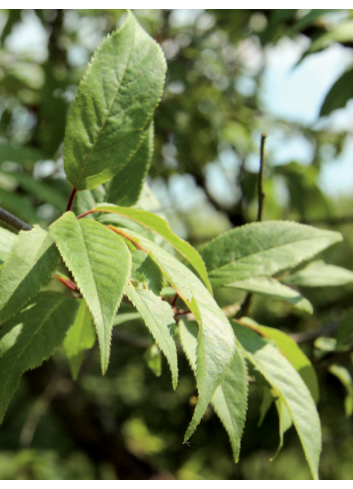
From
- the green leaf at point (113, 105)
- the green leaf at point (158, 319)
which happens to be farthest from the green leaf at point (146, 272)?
the green leaf at point (113, 105)

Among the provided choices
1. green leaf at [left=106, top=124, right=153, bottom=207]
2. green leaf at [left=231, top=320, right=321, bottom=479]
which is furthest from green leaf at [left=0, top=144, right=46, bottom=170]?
green leaf at [left=231, top=320, right=321, bottom=479]

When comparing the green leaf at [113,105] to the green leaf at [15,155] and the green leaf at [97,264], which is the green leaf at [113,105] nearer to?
the green leaf at [97,264]

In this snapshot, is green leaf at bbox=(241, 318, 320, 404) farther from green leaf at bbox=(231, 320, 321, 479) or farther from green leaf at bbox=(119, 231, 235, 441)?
green leaf at bbox=(119, 231, 235, 441)

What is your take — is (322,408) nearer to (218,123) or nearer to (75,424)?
(75,424)

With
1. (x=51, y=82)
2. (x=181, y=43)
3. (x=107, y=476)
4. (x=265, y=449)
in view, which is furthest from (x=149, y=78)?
(x=265, y=449)

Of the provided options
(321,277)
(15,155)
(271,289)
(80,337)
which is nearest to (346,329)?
(321,277)

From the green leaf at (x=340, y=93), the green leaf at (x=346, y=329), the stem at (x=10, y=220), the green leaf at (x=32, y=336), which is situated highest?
the stem at (x=10, y=220)
